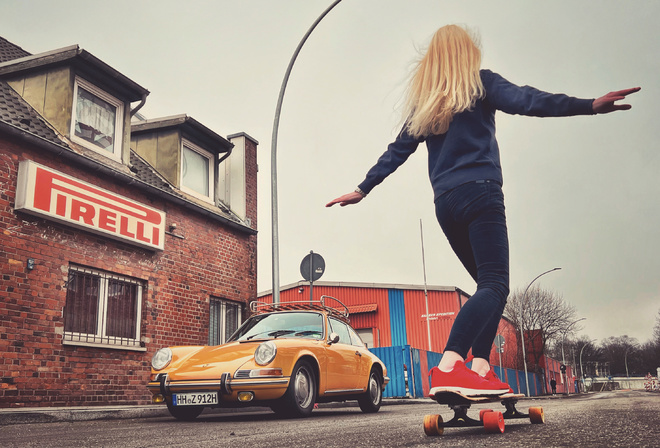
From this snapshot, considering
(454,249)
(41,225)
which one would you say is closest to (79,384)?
(41,225)

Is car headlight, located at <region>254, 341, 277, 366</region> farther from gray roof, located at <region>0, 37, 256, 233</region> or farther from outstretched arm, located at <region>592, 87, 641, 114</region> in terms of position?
gray roof, located at <region>0, 37, 256, 233</region>

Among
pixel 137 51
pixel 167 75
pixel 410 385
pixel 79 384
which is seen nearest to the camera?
pixel 79 384

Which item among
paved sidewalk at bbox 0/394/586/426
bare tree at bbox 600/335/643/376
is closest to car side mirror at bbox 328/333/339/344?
paved sidewalk at bbox 0/394/586/426

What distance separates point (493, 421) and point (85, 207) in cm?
892

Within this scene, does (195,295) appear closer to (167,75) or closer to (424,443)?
(167,75)

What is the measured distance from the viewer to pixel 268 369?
663 cm

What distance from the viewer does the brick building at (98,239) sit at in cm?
888

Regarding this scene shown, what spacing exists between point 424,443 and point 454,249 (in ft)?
3.84

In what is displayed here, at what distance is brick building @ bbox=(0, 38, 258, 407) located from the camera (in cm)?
888

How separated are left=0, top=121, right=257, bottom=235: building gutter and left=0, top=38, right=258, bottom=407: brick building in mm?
24

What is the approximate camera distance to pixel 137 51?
40.7 feet

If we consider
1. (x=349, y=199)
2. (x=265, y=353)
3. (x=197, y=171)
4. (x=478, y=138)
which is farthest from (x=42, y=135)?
(x=478, y=138)

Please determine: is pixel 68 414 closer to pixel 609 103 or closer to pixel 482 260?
pixel 482 260

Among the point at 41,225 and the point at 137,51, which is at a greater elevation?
the point at 137,51
